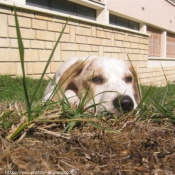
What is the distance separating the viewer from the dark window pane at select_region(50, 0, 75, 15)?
35.6ft

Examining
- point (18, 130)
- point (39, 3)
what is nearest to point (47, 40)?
point (39, 3)

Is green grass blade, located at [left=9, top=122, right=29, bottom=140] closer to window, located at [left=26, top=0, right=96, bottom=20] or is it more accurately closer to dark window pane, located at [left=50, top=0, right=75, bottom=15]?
window, located at [left=26, top=0, right=96, bottom=20]

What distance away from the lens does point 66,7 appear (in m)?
11.5

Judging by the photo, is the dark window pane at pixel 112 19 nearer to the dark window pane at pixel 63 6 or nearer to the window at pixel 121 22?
the window at pixel 121 22

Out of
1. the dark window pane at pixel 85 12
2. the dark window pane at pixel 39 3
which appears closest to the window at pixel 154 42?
the dark window pane at pixel 85 12

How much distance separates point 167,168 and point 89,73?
2180mm

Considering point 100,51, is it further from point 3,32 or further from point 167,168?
point 167,168

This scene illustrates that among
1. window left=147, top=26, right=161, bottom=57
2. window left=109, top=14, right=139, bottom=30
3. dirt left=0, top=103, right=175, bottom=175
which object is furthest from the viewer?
window left=147, top=26, right=161, bottom=57

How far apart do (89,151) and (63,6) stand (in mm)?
10952

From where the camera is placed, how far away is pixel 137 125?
1.55 meters

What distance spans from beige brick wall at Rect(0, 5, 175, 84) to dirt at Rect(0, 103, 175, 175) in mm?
6086

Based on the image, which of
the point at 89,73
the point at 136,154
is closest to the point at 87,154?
the point at 136,154

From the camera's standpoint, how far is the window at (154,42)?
19344 millimetres

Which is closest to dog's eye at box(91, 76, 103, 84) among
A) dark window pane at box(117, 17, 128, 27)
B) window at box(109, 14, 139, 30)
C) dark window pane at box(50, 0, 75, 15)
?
dark window pane at box(50, 0, 75, 15)
